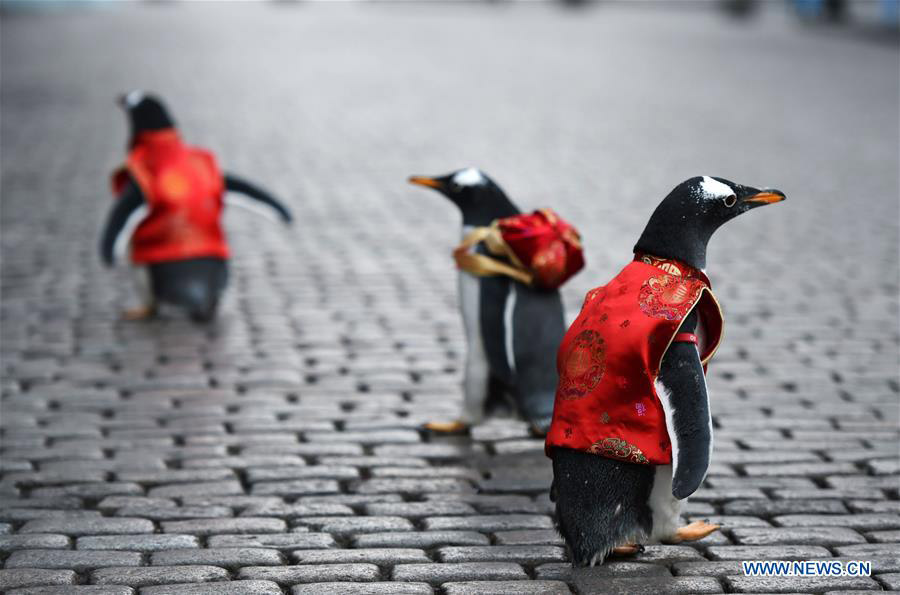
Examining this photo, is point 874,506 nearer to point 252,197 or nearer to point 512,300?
point 512,300

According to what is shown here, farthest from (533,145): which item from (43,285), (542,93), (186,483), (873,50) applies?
(873,50)

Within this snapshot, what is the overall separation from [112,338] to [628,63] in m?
19.0

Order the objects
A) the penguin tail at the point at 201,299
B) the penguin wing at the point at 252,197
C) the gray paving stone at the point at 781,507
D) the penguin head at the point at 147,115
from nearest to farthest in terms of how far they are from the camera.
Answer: the gray paving stone at the point at 781,507
the penguin tail at the point at 201,299
the penguin head at the point at 147,115
the penguin wing at the point at 252,197

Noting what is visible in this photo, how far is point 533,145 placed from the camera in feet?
46.8

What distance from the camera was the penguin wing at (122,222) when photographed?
23.2 ft

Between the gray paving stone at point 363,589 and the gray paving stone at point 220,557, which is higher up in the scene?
the gray paving stone at point 220,557

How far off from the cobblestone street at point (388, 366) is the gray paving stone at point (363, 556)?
0.4 inches

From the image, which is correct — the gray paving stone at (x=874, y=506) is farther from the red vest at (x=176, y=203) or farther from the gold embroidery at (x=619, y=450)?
the red vest at (x=176, y=203)

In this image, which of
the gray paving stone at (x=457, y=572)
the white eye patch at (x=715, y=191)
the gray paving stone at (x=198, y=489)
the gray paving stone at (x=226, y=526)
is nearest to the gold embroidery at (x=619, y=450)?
the gray paving stone at (x=457, y=572)

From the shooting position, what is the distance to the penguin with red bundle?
4934 millimetres

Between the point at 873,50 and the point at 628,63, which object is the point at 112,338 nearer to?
the point at 628,63

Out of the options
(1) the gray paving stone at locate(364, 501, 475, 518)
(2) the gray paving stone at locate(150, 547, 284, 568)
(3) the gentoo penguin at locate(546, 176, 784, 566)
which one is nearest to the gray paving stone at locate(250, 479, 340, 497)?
(1) the gray paving stone at locate(364, 501, 475, 518)

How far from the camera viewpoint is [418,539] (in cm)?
428

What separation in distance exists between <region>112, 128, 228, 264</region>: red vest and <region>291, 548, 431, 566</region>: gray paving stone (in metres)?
3.24
